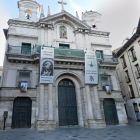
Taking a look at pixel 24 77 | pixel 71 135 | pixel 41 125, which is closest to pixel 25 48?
pixel 24 77

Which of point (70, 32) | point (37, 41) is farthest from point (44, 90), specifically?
point (70, 32)

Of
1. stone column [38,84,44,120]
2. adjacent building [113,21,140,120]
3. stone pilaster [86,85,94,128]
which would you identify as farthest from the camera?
adjacent building [113,21,140,120]

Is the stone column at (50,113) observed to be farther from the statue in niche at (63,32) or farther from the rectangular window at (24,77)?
the statue in niche at (63,32)

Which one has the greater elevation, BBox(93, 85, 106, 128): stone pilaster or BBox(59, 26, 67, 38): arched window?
BBox(59, 26, 67, 38): arched window

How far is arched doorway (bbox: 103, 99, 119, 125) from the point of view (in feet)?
49.7

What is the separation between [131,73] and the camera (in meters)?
22.3

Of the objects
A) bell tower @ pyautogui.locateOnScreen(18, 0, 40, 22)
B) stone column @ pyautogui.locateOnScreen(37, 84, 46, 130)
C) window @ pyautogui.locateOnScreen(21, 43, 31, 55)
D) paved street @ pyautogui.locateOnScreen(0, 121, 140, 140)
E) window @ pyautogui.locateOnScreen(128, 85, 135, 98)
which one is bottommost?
paved street @ pyautogui.locateOnScreen(0, 121, 140, 140)

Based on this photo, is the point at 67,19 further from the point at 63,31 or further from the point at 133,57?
the point at 133,57

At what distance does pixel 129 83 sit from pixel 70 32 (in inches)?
547

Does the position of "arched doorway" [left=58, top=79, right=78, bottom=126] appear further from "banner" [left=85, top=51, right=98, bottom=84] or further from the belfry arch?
"banner" [left=85, top=51, right=98, bottom=84]

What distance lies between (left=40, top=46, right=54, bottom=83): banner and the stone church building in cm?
70

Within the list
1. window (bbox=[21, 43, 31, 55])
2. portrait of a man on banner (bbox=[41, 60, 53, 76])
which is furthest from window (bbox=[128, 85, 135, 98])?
window (bbox=[21, 43, 31, 55])

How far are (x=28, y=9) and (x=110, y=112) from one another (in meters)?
18.8

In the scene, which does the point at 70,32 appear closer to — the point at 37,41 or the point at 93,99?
the point at 37,41
